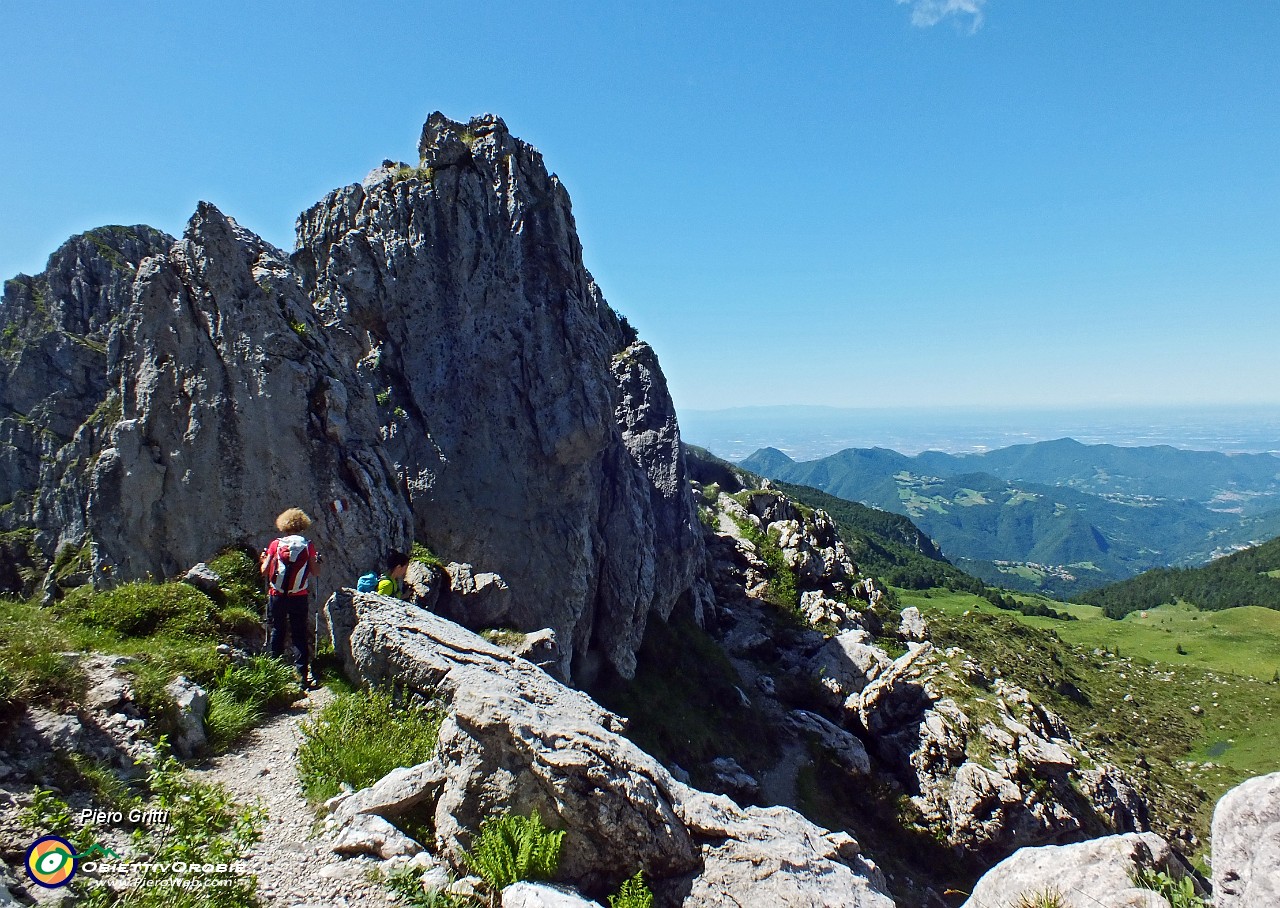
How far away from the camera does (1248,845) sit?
546 centimetres

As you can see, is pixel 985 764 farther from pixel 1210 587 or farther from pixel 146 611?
pixel 1210 587

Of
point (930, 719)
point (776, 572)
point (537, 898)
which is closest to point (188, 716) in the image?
point (537, 898)

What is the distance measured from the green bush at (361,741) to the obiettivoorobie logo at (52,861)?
2521 millimetres

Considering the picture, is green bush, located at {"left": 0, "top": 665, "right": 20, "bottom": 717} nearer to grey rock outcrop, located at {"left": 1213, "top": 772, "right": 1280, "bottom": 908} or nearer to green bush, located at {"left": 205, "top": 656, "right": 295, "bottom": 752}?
green bush, located at {"left": 205, "top": 656, "right": 295, "bottom": 752}

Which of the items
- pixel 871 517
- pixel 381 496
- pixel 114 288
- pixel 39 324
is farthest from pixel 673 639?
pixel 871 517

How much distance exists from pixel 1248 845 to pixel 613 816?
6.47 m

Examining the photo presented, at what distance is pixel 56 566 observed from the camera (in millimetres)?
20484

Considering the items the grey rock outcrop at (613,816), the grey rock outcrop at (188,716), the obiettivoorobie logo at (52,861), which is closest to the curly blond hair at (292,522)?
the grey rock outcrop at (188,716)

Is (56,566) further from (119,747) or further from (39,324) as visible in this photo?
(39,324)

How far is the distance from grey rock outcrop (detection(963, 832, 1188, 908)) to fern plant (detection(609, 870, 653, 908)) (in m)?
3.68

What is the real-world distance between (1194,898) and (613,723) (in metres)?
7.44

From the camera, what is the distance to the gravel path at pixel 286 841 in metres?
6.16

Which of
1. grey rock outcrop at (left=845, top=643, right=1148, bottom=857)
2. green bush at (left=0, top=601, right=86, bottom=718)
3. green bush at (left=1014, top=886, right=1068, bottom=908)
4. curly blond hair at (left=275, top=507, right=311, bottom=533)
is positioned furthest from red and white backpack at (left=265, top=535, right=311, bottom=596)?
grey rock outcrop at (left=845, top=643, right=1148, bottom=857)

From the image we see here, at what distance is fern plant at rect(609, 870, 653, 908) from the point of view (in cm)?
680
